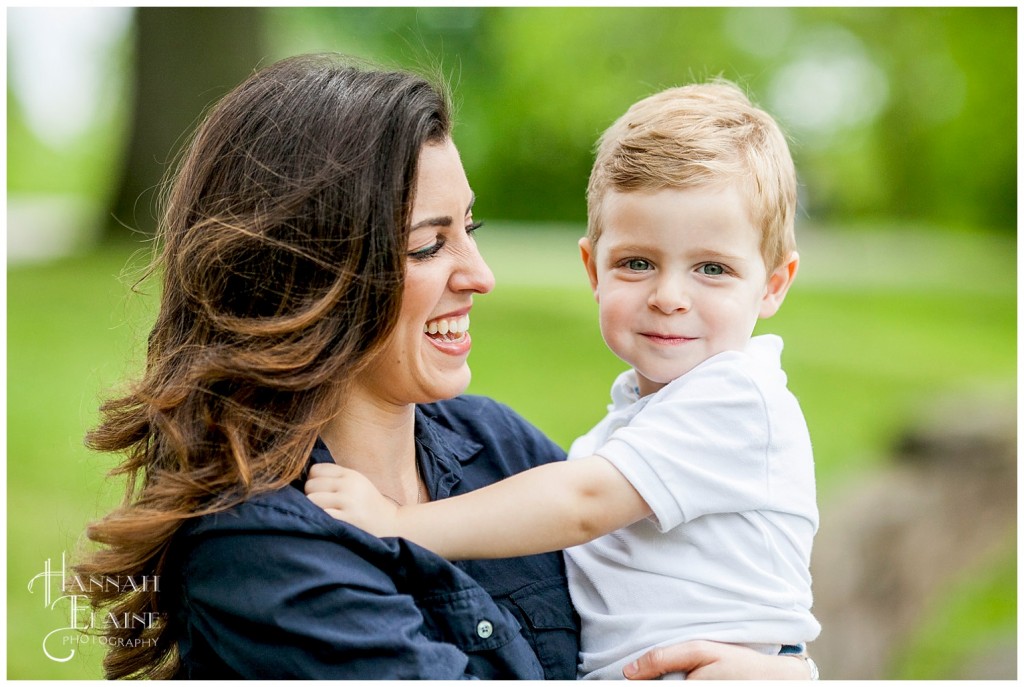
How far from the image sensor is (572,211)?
20891mm

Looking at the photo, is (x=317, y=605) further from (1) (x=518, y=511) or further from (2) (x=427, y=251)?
(2) (x=427, y=251)

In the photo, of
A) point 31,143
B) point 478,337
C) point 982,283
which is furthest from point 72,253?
point 31,143

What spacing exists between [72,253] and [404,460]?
20.0ft

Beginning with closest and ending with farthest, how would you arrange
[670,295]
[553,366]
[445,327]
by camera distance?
1. [445,327]
2. [670,295]
3. [553,366]

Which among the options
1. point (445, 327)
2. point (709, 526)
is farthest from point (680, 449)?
point (445, 327)

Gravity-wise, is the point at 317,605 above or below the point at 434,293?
below

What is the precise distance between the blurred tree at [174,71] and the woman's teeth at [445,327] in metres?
5.76

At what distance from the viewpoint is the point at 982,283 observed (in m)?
13.4

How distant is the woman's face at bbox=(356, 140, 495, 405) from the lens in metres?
2.08

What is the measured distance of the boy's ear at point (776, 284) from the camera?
2.54 metres

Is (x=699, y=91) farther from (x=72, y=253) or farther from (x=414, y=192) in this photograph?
(x=72, y=253)

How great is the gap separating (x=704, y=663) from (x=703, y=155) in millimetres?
1069

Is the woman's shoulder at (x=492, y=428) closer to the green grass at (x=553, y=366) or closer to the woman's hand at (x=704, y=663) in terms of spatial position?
the woman's hand at (x=704, y=663)

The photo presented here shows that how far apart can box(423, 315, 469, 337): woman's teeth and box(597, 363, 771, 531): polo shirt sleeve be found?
0.39m
